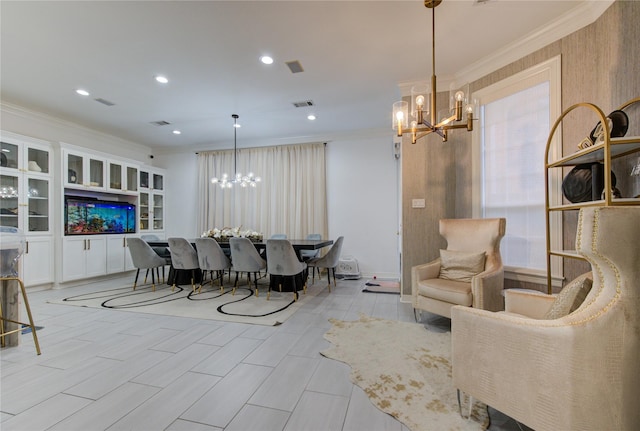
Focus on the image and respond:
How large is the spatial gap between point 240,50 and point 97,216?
14.3ft

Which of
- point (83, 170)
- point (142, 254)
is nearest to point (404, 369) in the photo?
point (142, 254)

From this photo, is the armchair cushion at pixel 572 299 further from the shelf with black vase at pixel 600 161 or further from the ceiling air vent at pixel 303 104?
the ceiling air vent at pixel 303 104

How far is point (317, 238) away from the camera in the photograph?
17.0 feet

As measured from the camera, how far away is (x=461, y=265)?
2873mm

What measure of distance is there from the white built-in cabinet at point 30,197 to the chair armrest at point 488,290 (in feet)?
18.7

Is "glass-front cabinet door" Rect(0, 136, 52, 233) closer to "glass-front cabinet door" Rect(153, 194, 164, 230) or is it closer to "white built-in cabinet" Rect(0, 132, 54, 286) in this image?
"white built-in cabinet" Rect(0, 132, 54, 286)

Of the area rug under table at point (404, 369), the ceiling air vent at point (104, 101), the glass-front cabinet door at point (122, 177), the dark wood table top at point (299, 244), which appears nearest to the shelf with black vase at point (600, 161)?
the area rug under table at point (404, 369)

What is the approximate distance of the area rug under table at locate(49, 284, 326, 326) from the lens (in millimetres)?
3199

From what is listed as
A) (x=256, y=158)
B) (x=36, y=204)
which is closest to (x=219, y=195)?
Result: (x=256, y=158)

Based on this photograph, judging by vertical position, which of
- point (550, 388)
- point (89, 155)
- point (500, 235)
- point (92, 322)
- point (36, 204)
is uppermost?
Answer: point (89, 155)

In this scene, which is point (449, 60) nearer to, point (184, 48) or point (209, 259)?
point (184, 48)

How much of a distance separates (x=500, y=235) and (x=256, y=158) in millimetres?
4851

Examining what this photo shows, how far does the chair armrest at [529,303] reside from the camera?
1746mm

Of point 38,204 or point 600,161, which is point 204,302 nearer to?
point 38,204
